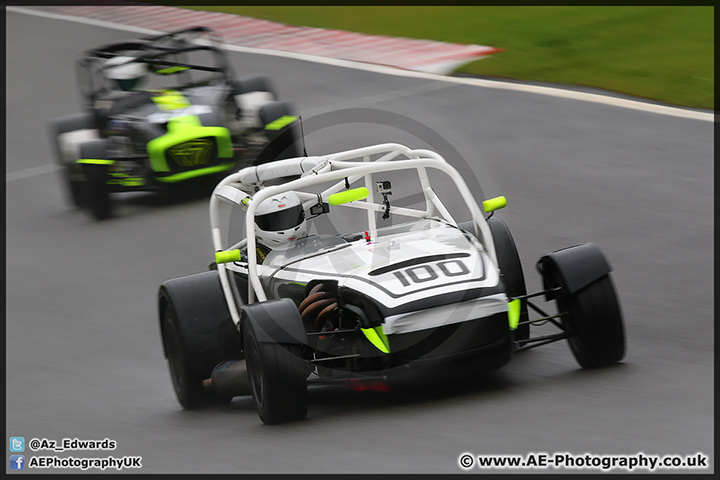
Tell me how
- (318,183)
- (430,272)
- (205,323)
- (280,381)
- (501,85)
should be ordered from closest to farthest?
(280,381) → (430,272) → (318,183) → (205,323) → (501,85)

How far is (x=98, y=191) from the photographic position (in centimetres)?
1181

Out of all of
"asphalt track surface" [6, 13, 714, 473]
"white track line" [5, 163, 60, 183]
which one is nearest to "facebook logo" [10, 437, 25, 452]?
"asphalt track surface" [6, 13, 714, 473]

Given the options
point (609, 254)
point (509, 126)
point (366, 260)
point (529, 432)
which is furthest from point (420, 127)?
point (529, 432)

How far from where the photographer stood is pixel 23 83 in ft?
61.0

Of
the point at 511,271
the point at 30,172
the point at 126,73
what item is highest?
the point at 126,73

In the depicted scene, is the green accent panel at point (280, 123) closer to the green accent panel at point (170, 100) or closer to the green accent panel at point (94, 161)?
the green accent panel at point (170, 100)

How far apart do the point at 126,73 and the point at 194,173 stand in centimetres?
198

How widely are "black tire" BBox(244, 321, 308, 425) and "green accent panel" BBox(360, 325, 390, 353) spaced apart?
41 centimetres

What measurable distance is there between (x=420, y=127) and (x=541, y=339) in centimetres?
804

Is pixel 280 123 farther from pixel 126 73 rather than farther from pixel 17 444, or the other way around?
pixel 17 444

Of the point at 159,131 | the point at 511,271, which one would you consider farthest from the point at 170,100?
the point at 511,271

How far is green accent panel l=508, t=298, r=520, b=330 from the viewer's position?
5988mm

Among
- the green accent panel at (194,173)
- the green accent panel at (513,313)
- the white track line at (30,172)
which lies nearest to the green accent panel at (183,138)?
the green accent panel at (194,173)
